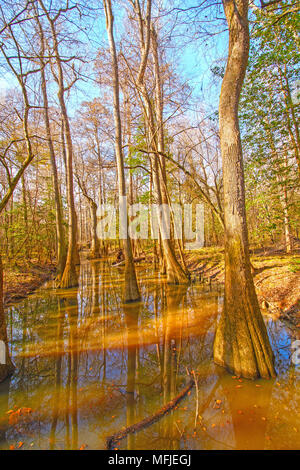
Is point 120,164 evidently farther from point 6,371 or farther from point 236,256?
point 6,371

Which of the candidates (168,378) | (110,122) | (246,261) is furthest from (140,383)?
(110,122)

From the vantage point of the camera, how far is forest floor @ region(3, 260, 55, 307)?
29.8 feet

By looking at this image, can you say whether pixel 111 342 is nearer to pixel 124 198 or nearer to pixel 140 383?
pixel 140 383

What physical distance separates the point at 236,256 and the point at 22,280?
428 inches

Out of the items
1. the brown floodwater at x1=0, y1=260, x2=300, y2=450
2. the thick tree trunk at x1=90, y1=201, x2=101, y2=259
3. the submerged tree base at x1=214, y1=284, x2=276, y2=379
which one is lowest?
the brown floodwater at x1=0, y1=260, x2=300, y2=450

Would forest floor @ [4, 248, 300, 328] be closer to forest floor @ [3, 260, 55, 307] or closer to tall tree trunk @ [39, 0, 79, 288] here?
forest floor @ [3, 260, 55, 307]

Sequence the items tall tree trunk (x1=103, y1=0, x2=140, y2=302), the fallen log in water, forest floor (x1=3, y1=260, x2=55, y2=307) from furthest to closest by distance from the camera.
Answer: forest floor (x1=3, y1=260, x2=55, y2=307) → tall tree trunk (x1=103, y1=0, x2=140, y2=302) → the fallen log in water

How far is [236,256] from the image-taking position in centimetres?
366

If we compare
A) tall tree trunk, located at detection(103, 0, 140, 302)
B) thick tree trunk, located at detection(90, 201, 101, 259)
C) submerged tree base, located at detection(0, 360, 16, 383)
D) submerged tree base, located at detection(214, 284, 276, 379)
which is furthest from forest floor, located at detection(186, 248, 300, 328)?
thick tree trunk, located at detection(90, 201, 101, 259)

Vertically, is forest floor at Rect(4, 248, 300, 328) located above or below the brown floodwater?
above

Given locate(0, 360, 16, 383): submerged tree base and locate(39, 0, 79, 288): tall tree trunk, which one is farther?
locate(39, 0, 79, 288): tall tree trunk

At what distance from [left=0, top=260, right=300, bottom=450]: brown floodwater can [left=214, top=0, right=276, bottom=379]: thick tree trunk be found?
0.97ft

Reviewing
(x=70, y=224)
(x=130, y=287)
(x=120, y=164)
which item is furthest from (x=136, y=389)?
(x=70, y=224)

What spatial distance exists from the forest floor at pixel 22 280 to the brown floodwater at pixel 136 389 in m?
2.91
